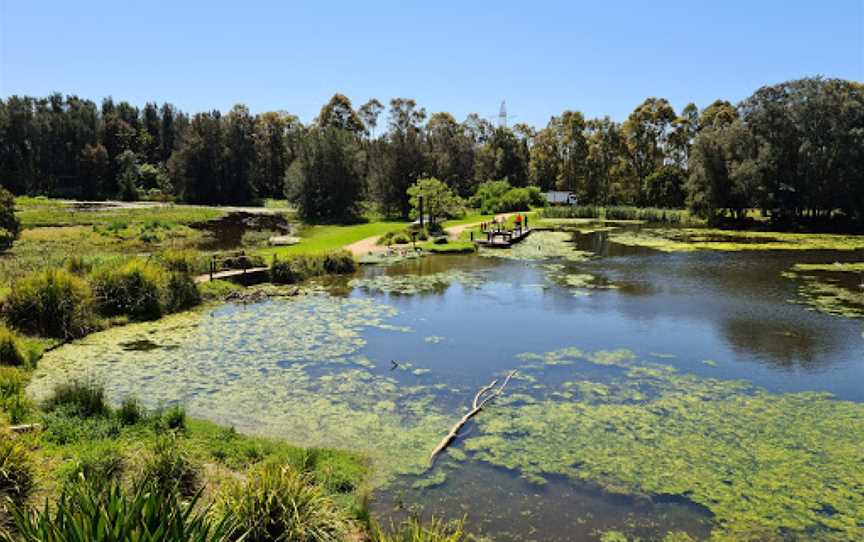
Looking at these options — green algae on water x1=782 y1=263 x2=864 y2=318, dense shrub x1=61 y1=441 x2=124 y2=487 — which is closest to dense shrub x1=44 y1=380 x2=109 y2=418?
dense shrub x1=61 y1=441 x2=124 y2=487

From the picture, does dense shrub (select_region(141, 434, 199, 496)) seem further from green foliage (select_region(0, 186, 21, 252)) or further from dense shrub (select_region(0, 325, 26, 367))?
green foliage (select_region(0, 186, 21, 252))

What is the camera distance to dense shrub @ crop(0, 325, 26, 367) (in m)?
13.4

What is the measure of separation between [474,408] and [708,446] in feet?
13.9

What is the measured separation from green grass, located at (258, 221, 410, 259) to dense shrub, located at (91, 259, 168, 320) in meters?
9.32

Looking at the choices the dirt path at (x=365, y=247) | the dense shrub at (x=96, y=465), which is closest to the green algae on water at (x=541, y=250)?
the dirt path at (x=365, y=247)

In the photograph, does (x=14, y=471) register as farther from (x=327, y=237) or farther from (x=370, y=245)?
(x=327, y=237)

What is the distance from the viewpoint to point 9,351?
13.4 meters

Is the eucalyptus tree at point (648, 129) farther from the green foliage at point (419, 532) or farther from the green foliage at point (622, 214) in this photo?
the green foliage at point (419, 532)

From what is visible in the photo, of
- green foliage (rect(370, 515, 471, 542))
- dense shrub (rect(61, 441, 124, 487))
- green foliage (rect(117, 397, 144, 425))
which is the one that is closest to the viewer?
green foliage (rect(370, 515, 471, 542))

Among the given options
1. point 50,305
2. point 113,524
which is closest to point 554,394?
point 113,524

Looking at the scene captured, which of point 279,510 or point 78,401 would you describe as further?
point 78,401

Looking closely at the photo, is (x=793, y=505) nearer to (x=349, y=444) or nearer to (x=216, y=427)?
(x=349, y=444)

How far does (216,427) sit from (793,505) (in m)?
9.19

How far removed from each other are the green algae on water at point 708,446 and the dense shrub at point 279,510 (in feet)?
12.5
